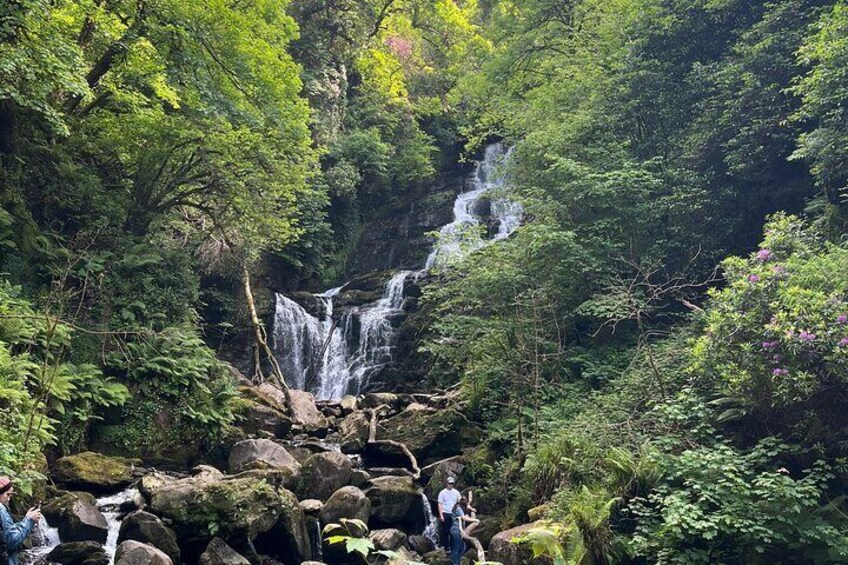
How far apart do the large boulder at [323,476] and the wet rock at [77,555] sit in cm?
377

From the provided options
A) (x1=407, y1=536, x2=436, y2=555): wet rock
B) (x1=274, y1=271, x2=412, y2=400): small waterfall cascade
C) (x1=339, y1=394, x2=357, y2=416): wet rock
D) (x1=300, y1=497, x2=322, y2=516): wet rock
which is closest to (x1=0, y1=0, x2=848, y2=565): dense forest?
(x1=407, y1=536, x2=436, y2=555): wet rock

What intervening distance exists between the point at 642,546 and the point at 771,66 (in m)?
10.6

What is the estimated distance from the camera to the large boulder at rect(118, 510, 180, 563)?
27.5 feet

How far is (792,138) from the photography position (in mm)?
12602

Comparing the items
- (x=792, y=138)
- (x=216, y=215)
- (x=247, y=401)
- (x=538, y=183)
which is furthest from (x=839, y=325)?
(x=216, y=215)

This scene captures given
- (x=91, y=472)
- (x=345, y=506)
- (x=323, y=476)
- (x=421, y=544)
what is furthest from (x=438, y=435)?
(x=91, y=472)

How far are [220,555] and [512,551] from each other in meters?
4.26

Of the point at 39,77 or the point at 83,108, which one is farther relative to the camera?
the point at 83,108

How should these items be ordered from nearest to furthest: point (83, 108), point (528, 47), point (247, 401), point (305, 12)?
1. point (83, 108)
2. point (247, 401)
3. point (528, 47)
4. point (305, 12)

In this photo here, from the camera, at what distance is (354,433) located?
14.3m

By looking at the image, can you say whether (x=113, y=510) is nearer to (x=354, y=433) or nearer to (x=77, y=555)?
(x=77, y=555)

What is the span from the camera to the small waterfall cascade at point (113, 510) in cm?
862

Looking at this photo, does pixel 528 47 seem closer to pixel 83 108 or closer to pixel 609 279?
pixel 609 279

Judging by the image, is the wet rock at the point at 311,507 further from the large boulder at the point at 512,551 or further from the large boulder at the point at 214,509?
the large boulder at the point at 512,551
